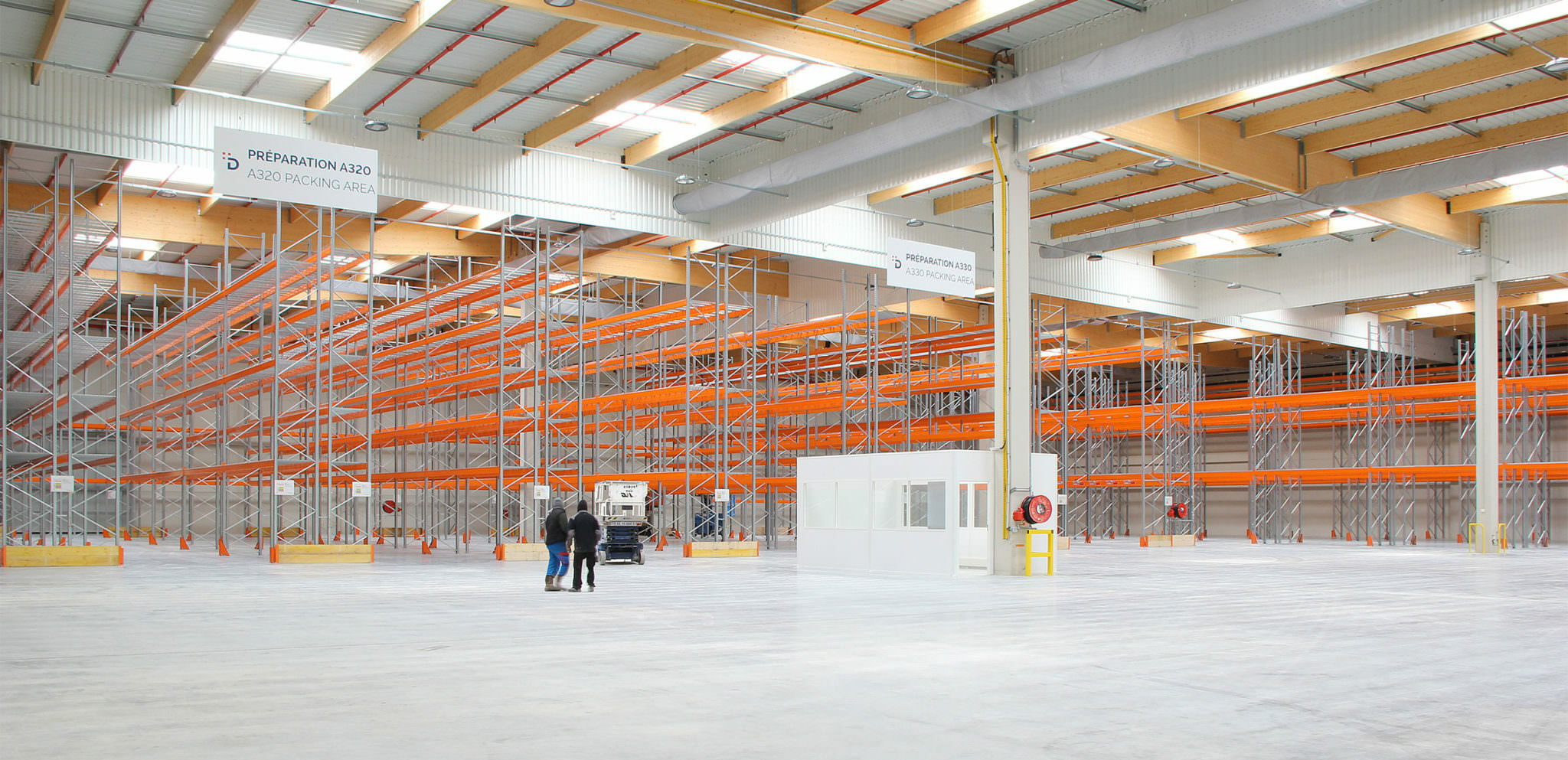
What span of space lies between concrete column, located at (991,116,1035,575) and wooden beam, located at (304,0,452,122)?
8971 mm

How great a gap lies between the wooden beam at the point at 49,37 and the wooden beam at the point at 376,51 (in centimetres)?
392

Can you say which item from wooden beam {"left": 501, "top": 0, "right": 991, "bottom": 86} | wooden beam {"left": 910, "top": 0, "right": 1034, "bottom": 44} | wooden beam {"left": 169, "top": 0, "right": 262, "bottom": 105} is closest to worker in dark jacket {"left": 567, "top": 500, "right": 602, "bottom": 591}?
wooden beam {"left": 501, "top": 0, "right": 991, "bottom": 86}

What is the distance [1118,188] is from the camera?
84.1 feet

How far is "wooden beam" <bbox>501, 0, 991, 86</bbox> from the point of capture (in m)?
16.2

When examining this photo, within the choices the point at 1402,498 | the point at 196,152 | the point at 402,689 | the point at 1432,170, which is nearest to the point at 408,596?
the point at 402,689

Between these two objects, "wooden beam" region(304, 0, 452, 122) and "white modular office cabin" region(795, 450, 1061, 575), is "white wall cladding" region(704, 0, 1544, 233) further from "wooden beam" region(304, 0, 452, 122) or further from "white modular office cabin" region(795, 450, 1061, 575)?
"wooden beam" region(304, 0, 452, 122)

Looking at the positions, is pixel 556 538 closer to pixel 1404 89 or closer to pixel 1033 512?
pixel 1033 512

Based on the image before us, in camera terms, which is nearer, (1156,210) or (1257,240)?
(1156,210)

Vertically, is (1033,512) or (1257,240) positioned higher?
(1257,240)

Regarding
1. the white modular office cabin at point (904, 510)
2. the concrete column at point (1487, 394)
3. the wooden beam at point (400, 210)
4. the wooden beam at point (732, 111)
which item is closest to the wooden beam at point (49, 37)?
the wooden beam at point (400, 210)

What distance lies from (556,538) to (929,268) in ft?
27.6

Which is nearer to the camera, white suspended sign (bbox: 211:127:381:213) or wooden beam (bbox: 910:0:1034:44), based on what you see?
white suspended sign (bbox: 211:127:381:213)


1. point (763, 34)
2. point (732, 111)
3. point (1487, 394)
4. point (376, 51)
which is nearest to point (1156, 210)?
point (1487, 394)

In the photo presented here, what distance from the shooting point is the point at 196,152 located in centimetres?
2041
